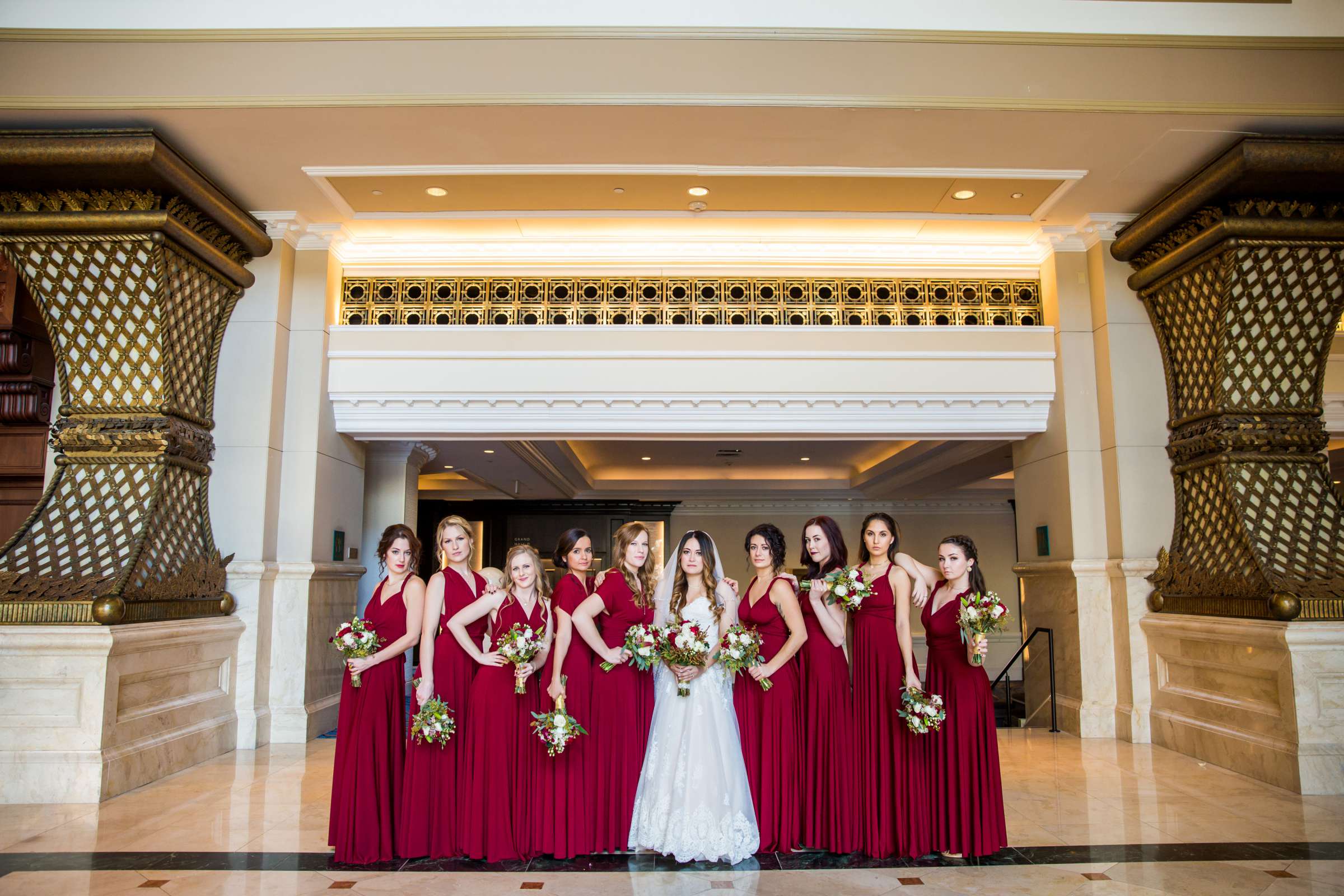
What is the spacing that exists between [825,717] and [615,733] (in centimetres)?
96

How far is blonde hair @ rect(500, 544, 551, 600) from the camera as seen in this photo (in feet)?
13.7

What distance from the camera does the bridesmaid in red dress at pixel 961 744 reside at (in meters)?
4.09

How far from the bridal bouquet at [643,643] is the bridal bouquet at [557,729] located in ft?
1.26

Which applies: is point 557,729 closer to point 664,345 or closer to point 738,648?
point 738,648

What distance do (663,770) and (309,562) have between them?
13.9ft

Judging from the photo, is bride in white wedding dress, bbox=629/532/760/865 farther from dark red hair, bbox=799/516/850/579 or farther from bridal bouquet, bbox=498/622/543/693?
bridal bouquet, bbox=498/622/543/693

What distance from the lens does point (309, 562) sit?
7184mm

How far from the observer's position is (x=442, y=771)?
409cm

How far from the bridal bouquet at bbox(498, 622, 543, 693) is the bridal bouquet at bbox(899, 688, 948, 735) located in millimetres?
1647

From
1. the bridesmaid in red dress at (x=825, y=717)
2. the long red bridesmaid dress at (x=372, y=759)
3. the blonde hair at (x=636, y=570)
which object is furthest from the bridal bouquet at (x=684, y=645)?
the long red bridesmaid dress at (x=372, y=759)

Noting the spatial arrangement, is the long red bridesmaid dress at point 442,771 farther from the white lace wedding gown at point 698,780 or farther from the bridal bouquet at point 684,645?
the bridal bouquet at point 684,645

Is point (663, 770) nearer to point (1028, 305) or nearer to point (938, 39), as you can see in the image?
point (938, 39)

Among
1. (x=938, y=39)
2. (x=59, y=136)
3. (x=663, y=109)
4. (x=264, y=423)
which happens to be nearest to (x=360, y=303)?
(x=264, y=423)

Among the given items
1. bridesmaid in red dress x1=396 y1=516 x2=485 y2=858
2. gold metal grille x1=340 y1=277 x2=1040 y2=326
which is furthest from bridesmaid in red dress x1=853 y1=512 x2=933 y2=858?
gold metal grille x1=340 y1=277 x2=1040 y2=326
